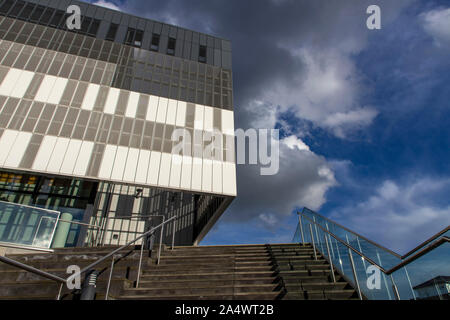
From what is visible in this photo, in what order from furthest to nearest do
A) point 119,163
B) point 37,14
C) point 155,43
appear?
point 155,43
point 37,14
point 119,163

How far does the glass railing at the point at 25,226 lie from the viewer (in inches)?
332

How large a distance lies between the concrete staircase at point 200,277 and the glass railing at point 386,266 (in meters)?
0.47

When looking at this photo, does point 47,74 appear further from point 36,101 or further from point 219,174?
point 219,174

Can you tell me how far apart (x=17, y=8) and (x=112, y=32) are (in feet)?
18.8

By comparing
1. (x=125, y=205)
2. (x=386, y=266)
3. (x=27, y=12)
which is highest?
(x=27, y=12)

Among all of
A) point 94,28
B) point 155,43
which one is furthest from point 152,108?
point 94,28

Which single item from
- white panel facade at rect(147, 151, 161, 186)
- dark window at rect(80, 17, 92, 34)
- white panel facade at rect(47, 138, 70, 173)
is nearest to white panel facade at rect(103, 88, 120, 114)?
white panel facade at rect(47, 138, 70, 173)

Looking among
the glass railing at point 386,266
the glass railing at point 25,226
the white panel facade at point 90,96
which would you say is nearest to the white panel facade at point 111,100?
the white panel facade at point 90,96

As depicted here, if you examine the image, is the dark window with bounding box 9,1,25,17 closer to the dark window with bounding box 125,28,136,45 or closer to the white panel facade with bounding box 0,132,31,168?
the dark window with bounding box 125,28,136,45

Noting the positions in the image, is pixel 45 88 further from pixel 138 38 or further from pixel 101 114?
pixel 138 38

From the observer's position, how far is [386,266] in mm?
4543

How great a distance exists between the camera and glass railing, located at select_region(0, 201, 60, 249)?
8.45 metres

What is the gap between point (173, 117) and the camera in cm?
1617

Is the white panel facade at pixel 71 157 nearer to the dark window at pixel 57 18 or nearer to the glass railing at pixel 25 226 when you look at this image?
the glass railing at pixel 25 226
